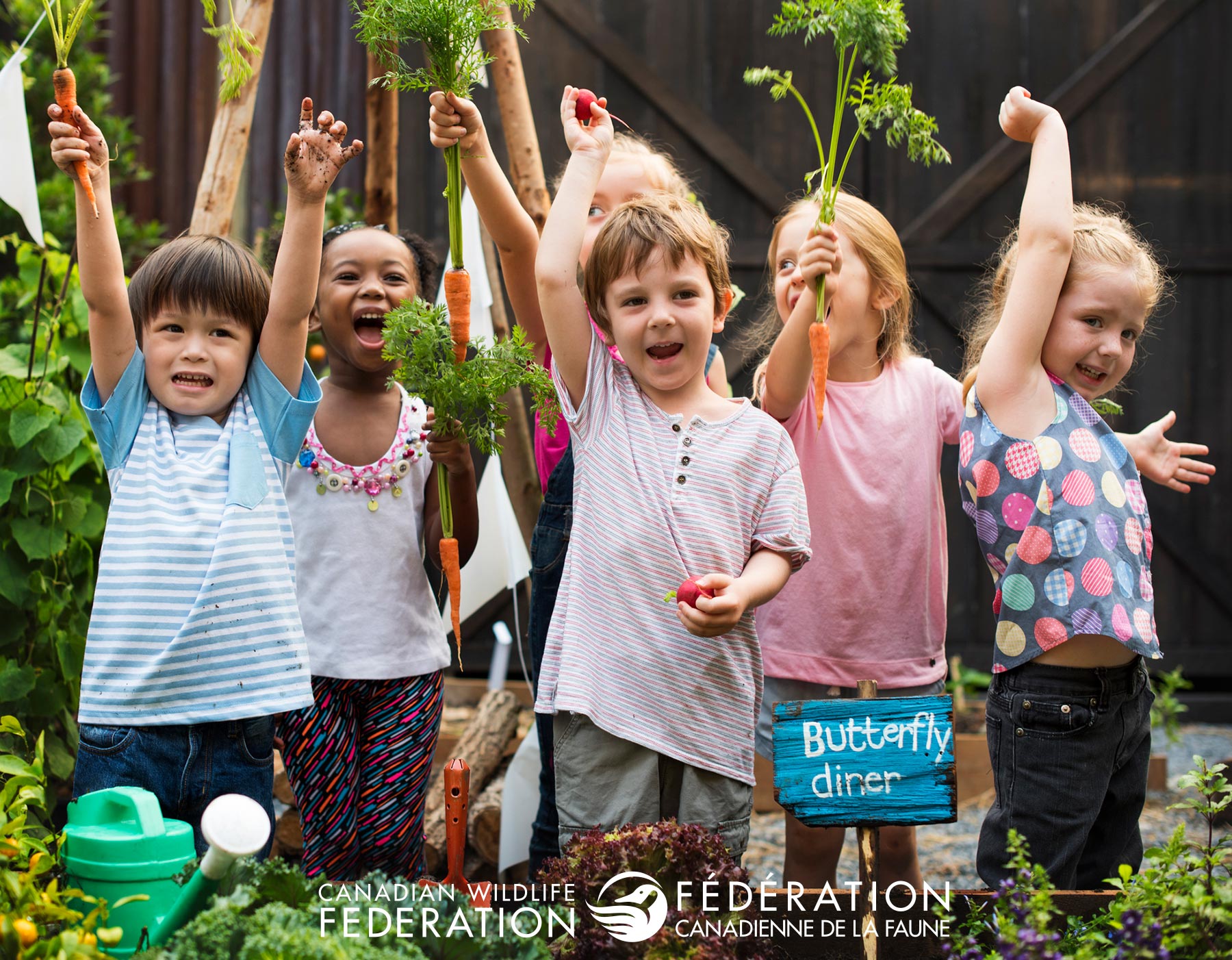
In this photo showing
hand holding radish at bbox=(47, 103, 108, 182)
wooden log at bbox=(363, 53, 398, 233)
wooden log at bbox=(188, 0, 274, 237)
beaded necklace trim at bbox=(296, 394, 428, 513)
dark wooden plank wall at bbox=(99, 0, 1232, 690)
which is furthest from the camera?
dark wooden plank wall at bbox=(99, 0, 1232, 690)

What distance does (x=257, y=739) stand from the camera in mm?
2029

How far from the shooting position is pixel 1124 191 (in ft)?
17.8

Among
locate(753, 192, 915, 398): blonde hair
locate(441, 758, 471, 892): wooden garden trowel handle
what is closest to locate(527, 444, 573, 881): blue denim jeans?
locate(441, 758, 471, 892): wooden garden trowel handle

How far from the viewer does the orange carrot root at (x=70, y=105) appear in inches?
74.5

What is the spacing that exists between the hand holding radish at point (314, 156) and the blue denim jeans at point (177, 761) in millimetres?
971

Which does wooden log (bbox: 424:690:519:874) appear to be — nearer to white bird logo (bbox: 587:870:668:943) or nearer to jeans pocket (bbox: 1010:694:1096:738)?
white bird logo (bbox: 587:870:668:943)

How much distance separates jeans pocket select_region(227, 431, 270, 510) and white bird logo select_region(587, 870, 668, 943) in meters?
0.96

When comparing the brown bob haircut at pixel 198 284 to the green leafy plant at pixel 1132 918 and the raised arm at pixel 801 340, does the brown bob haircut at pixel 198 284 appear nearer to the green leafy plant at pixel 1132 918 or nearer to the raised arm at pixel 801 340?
the raised arm at pixel 801 340

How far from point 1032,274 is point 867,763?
97cm

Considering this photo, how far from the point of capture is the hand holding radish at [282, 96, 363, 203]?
1.94 meters

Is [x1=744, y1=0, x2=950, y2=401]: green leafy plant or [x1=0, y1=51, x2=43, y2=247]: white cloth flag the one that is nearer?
[x1=744, y1=0, x2=950, y2=401]: green leafy plant

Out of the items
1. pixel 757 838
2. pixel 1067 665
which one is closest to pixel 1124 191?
pixel 757 838

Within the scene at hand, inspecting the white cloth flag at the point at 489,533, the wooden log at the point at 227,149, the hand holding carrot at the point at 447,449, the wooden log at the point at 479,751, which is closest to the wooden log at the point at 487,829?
the wooden log at the point at 479,751

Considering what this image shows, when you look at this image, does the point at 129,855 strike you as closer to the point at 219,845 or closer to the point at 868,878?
the point at 219,845
